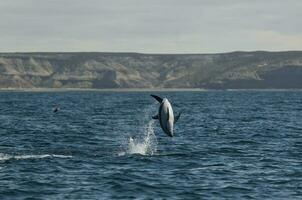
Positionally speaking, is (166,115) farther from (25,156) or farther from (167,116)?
(25,156)

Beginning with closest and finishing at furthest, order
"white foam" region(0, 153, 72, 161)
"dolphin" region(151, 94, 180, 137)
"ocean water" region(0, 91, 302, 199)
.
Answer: "ocean water" region(0, 91, 302, 199)
"dolphin" region(151, 94, 180, 137)
"white foam" region(0, 153, 72, 161)

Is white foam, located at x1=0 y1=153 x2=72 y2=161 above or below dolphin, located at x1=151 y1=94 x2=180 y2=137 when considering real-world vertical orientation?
below

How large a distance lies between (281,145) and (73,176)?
18.6 metres

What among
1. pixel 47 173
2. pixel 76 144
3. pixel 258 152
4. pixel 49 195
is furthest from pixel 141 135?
pixel 49 195

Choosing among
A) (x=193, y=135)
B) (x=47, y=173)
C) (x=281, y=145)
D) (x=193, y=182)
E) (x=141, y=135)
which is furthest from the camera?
(x=141, y=135)

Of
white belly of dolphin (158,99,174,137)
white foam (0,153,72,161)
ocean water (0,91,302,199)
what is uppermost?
white belly of dolphin (158,99,174,137)

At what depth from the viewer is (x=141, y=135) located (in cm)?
6234

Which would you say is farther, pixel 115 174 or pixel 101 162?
pixel 101 162

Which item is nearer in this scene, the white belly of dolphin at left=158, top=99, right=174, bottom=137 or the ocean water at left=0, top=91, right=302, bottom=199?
the ocean water at left=0, top=91, right=302, bottom=199

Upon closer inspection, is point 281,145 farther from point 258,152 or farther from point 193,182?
point 193,182

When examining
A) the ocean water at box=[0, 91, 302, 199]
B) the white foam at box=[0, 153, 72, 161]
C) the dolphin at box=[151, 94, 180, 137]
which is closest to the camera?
the ocean water at box=[0, 91, 302, 199]

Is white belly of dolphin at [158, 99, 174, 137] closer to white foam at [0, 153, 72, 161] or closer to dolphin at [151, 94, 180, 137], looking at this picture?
dolphin at [151, 94, 180, 137]

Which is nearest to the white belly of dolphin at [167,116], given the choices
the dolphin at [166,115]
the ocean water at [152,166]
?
the dolphin at [166,115]

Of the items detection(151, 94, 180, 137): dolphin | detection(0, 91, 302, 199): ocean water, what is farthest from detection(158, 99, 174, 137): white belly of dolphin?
detection(0, 91, 302, 199): ocean water
